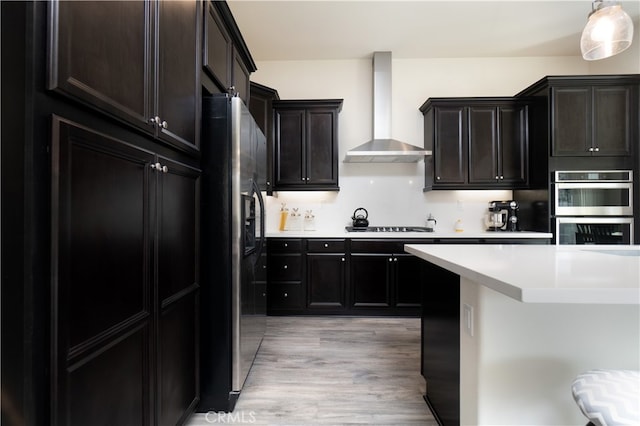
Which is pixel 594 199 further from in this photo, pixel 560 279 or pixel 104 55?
pixel 104 55

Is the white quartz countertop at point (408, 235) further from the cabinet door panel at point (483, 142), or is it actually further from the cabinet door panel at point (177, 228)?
the cabinet door panel at point (177, 228)

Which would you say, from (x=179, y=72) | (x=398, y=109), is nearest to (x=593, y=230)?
(x=398, y=109)

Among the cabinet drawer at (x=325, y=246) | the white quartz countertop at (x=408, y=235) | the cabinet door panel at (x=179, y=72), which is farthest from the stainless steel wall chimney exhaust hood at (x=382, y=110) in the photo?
the cabinet door panel at (x=179, y=72)

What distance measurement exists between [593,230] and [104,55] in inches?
170

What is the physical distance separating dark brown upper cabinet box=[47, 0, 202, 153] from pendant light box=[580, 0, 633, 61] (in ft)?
7.19

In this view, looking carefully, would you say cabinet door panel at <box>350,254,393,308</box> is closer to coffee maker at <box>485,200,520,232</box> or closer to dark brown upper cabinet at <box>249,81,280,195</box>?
dark brown upper cabinet at <box>249,81,280,195</box>

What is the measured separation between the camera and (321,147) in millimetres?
3639

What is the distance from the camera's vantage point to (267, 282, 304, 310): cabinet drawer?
11.1ft

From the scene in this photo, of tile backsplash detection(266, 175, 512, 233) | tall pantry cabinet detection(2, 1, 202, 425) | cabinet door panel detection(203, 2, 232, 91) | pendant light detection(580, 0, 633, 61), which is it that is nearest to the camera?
tall pantry cabinet detection(2, 1, 202, 425)

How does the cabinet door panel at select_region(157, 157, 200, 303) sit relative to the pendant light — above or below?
below

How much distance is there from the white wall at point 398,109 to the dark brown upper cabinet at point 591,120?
82 centimetres

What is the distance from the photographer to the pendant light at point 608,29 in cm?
162

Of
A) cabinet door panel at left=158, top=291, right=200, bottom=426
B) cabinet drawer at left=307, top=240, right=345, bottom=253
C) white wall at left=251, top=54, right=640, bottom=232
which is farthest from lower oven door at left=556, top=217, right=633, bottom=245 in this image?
cabinet door panel at left=158, top=291, right=200, bottom=426

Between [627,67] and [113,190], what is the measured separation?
5036 millimetres
